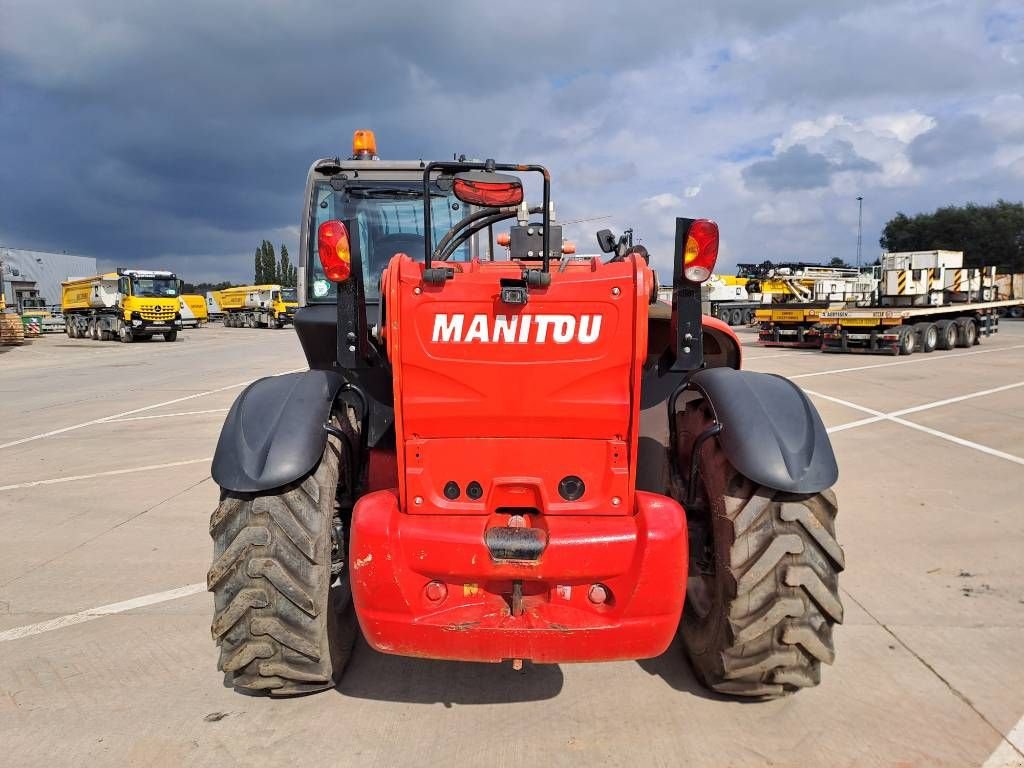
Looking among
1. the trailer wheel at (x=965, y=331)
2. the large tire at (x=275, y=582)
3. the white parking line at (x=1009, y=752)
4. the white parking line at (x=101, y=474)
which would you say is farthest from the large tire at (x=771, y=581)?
the trailer wheel at (x=965, y=331)

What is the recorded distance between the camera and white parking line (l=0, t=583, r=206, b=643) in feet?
12.1

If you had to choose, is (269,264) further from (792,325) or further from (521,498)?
(521,498)

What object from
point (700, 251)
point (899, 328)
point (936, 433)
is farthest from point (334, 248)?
point (899, 328)

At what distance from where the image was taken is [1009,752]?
102 inches

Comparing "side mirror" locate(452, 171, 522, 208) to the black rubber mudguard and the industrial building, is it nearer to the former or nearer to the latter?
the black rubber mudguard

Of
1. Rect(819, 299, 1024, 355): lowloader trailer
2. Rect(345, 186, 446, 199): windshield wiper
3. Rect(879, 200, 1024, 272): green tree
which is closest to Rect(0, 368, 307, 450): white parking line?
Rect(345, 186, 446, 199): windshield wiper

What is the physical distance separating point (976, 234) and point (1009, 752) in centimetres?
7009

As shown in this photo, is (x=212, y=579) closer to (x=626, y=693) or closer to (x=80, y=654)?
(x=80, y=654)

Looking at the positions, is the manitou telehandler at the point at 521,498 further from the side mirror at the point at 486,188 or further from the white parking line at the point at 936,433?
the white parking line at the point at 936,433

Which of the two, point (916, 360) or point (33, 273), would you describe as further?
point (33, 273)

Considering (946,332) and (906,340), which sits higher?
(946,332)

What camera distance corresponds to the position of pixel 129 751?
2.66 meters

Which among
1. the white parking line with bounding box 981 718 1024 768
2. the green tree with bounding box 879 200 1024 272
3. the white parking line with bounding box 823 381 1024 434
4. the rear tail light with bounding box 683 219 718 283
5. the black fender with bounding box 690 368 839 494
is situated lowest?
the white parking line with bounding box 981 718 1024 768

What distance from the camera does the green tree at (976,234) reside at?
58500 millimetres
